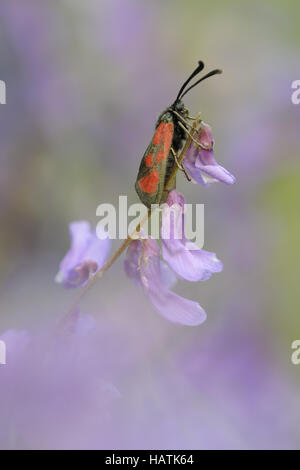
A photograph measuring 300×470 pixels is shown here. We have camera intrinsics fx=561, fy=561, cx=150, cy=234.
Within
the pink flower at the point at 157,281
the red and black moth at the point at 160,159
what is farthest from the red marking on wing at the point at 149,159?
the pink flower at the point at 157,281

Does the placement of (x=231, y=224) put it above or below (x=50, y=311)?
above

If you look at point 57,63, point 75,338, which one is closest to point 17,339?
point 75,338

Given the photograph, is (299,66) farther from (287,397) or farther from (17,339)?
(17,339)

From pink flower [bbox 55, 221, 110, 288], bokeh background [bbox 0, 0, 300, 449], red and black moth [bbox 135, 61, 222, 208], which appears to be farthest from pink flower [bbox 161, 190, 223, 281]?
bokeh background [bbox 0, 0, 300, 449]

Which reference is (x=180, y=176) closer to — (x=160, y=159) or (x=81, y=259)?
(x=81, y=259)

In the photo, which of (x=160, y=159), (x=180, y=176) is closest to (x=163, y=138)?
(x=160, y=159)

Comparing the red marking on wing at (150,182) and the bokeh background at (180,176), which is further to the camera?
the bokeh background at (180,176)

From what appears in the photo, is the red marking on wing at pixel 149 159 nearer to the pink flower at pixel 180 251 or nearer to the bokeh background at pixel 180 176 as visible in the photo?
the pink flower at pixel 180 251
